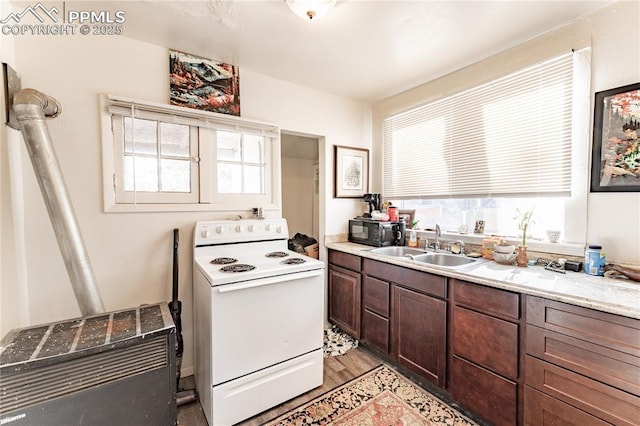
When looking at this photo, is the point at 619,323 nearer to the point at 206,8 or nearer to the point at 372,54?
the point at 372,54

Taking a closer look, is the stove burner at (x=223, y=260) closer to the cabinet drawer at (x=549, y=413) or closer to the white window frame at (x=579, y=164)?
the cabinet drawer at (x=549, y=413)

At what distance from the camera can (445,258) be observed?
222 cm

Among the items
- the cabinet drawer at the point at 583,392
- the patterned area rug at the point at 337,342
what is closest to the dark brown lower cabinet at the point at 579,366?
the cabinet drawer at the point at 583,392

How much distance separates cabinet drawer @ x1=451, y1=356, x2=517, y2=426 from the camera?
1.40m

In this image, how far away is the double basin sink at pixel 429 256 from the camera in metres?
2.09

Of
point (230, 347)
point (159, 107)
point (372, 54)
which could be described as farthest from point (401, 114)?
point (230, 347)

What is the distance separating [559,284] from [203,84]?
8.90 ft

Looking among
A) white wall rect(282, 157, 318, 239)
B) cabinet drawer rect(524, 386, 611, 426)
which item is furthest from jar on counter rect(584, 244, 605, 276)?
white wall rect(282, 157, 318, 239)

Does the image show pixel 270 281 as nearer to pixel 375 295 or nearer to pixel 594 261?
pixel 375 295

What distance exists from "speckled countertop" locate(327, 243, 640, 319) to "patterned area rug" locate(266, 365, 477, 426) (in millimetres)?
877

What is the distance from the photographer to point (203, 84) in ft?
6.79

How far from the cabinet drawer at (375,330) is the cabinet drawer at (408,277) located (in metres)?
0.36

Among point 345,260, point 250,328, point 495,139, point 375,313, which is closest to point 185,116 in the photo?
point 250,328

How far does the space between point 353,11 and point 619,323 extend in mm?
2035
